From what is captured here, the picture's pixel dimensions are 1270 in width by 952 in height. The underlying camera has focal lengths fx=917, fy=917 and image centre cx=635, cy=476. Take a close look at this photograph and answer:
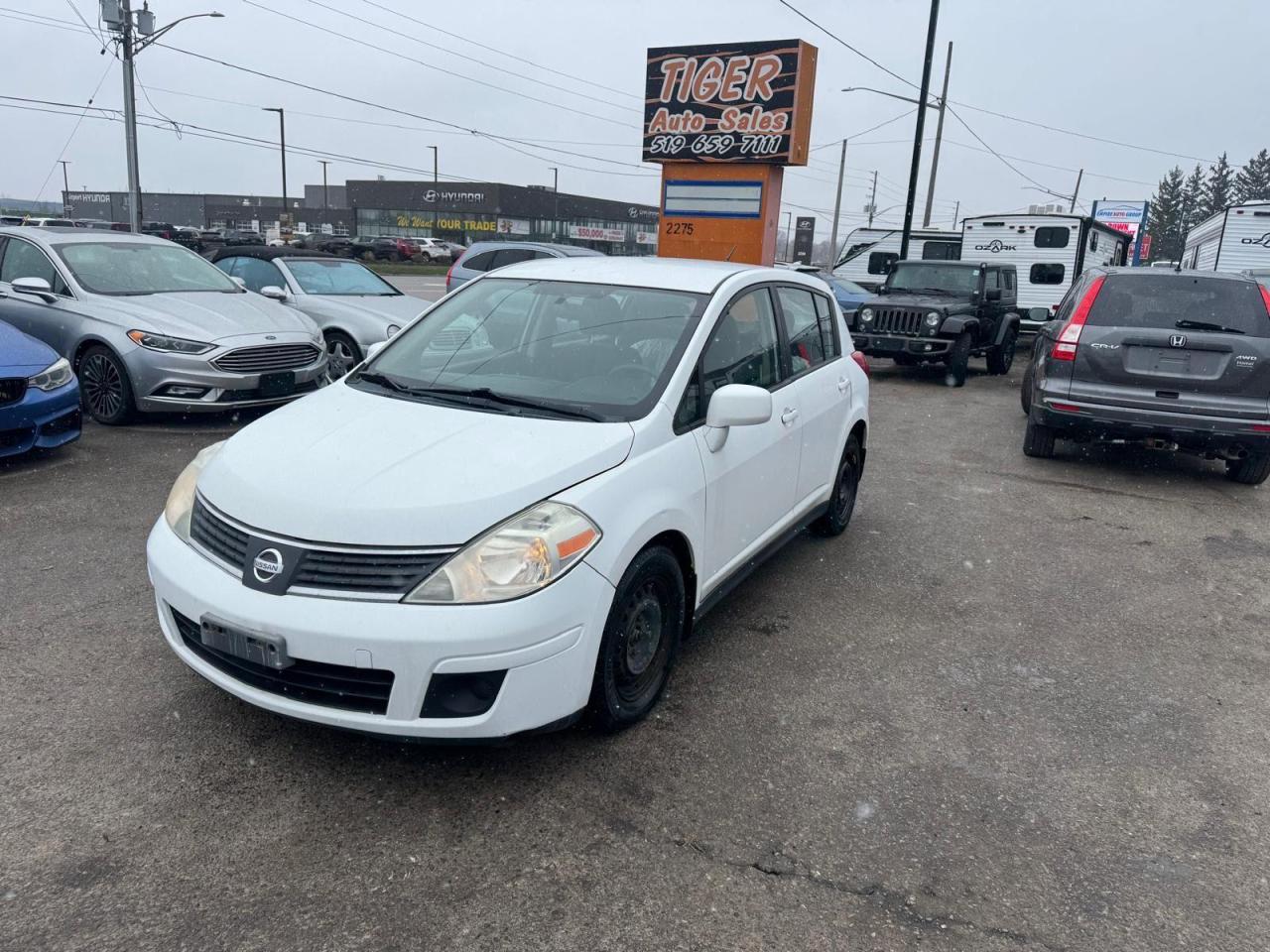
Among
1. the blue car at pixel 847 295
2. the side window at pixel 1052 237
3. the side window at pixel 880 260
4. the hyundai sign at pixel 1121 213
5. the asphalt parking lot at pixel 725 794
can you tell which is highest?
the hyundai sign at pixel 1121 213

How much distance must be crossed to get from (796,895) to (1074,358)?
609 cm

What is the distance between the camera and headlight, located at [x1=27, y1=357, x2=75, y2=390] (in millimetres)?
6477

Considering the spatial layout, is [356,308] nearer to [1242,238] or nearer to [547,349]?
[547,349]

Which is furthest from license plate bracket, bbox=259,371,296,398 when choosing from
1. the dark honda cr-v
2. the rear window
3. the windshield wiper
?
the windshield wiper

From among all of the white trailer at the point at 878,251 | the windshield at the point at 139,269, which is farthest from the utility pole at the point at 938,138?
the windshield at the point at 139,269

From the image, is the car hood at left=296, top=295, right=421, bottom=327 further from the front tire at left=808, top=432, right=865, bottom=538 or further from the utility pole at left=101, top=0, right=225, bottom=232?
the utility pole at left=101, top=0, right=225, bottom=232

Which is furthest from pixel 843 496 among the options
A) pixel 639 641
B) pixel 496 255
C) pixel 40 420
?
pixel 496 255

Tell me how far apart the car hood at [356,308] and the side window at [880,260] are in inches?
634

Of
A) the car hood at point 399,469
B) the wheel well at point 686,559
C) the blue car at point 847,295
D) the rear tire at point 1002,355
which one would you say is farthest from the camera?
the blue car at point 847,295

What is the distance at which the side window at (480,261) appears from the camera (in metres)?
15.6

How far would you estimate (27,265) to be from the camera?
8.51 metres

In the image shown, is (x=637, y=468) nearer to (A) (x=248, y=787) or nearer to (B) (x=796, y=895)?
(B) (x=796, y=895)

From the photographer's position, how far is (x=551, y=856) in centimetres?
279

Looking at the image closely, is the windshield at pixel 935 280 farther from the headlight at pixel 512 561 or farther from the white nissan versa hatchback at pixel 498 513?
the headlight at pixel 512 561
